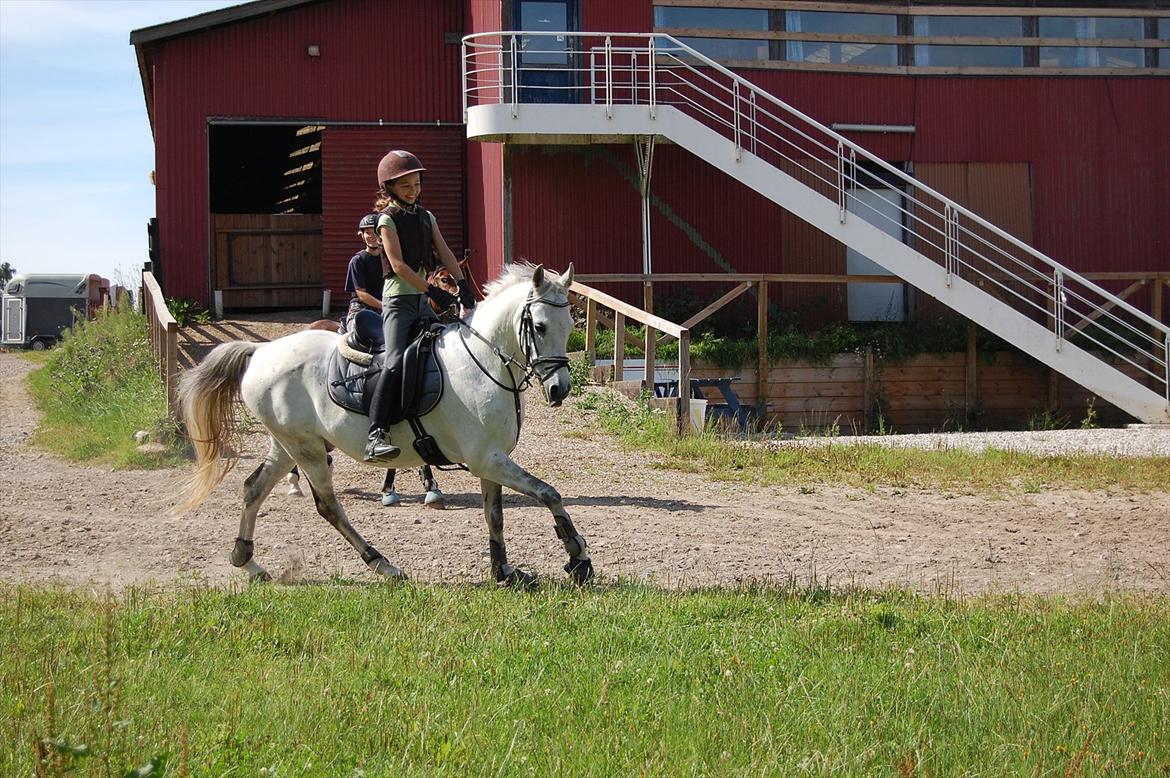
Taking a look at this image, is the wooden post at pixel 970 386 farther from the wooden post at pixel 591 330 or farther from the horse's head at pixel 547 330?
the horse's head at pixel 547 330

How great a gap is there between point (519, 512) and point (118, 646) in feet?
17.2

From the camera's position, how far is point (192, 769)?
15.4 ft

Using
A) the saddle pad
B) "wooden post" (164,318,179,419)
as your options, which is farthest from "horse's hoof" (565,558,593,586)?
"wooden post" (164,318,179,419)

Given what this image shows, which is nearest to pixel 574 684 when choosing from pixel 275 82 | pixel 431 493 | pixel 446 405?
pixel 446 405

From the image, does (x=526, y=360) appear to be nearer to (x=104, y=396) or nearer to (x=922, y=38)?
(x=104, y=396)

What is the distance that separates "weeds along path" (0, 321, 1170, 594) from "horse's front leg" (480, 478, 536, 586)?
41cm

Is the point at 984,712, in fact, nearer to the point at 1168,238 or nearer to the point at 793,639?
the point at 793,639

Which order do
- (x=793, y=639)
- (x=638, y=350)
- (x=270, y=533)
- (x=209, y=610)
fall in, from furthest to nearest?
(x=638, y=350) → (x=270, y=533) → (x=209, y=610) → (x=793, y=639)

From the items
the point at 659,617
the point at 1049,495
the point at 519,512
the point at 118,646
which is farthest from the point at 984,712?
the point at 1049,495

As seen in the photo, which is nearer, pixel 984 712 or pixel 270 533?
pixel 984 712

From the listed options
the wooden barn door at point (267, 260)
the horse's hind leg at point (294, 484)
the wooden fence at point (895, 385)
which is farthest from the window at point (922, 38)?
the horse's hind leg at point (294, 484)

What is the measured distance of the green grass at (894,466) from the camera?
515 inches

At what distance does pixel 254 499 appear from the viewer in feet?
29.1

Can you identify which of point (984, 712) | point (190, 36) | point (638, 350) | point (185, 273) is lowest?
point (984, 712)
